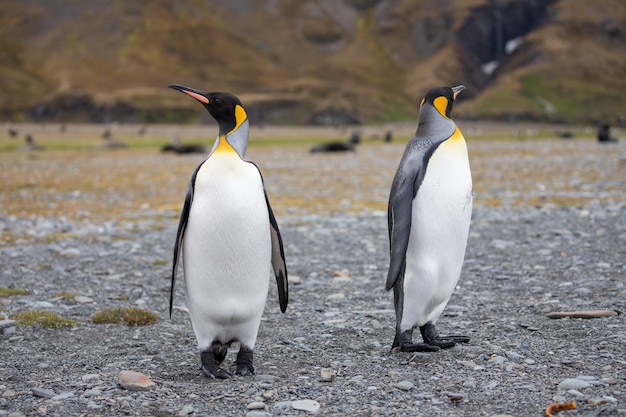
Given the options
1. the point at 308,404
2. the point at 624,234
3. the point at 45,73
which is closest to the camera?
the point at 308,404

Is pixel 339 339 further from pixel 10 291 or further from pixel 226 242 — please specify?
pixel 10 291

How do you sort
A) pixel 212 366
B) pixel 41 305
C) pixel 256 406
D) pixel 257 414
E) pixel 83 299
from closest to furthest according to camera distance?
pixel 257 414, pixel 256 406, pixel 212 366, pixel 41 305, pixel 83 299

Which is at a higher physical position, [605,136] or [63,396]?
[605,136]

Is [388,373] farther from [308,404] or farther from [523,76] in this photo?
[523,76]

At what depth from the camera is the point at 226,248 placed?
14.7 ft

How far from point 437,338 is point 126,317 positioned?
96.0 inches

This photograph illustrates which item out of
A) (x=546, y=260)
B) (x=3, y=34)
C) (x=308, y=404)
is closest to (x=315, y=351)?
(x=308, y=404)

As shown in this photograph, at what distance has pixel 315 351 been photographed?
4.75 metres

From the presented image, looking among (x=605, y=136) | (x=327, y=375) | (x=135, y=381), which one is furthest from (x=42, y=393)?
(x=605, y=136)

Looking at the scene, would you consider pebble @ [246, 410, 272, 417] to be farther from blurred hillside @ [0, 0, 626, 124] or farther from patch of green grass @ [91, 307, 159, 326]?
blurred hillside @ [0, 0, 626, 124]

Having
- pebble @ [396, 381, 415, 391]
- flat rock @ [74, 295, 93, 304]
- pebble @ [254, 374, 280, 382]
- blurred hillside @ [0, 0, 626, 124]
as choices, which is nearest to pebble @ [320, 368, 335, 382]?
pebble @ [254, 374, 280, 382]

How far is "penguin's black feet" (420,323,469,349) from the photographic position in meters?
4.62

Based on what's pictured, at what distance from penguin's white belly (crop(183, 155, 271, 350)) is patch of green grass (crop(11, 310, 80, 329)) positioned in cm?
139

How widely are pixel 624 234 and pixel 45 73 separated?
5858 inches
